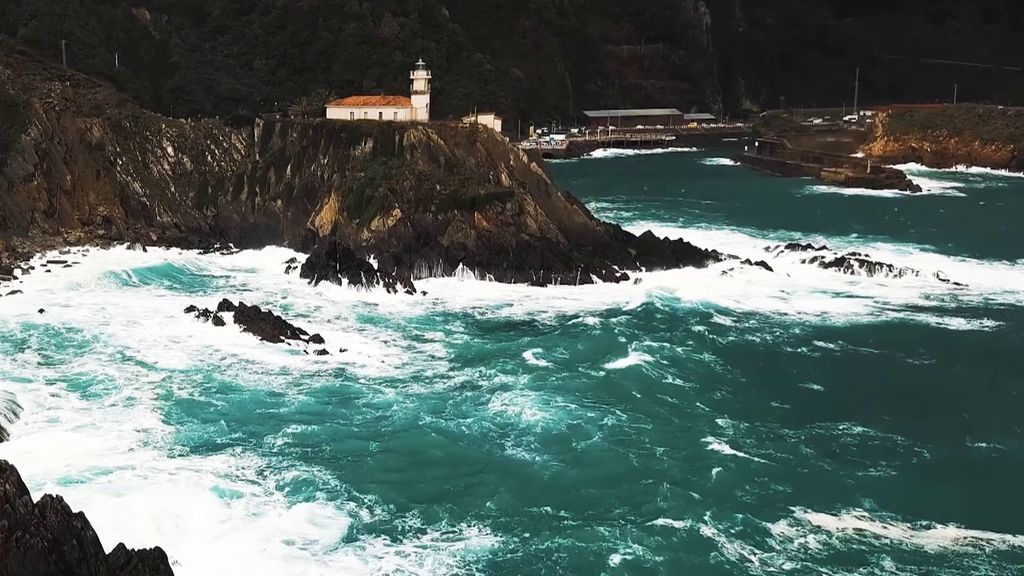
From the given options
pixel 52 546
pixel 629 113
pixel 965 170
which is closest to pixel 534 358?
pixel 52 546

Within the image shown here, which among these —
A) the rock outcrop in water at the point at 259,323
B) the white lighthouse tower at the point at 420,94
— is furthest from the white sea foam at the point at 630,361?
the white lighthouse tower at the point at 420,94

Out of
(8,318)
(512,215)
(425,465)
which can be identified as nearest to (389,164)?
(512,215)

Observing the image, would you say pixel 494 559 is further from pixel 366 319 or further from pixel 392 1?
pixel 392 1

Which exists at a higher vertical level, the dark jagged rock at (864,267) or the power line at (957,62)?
the power line at (957,62)

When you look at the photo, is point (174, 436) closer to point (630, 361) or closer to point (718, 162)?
point (630, 361)

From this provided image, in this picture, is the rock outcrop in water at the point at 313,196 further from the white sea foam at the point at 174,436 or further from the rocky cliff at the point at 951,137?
the rocky cliff at the point at 951,137

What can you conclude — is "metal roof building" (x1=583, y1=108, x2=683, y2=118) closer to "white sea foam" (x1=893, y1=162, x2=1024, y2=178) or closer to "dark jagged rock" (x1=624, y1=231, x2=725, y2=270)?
"white sea foam" (x1=893, y1=162, x2=1024, y2=178)

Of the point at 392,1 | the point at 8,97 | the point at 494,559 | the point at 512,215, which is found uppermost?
the point at 392,1
